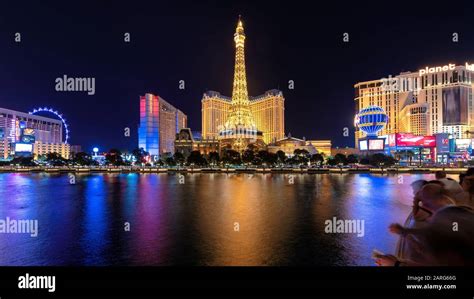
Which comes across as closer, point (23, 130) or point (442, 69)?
point (23, 130)

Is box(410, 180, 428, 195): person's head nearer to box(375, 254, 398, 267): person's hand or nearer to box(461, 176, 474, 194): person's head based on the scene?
box(375, 254, 398, 267): person's hand

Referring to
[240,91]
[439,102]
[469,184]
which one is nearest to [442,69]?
[439,102]

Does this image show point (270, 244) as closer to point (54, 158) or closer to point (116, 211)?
point (116, 211)

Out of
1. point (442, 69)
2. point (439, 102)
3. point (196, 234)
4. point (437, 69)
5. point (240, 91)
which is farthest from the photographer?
point (437, 69)

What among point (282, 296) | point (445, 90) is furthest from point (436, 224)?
point (445, 90)

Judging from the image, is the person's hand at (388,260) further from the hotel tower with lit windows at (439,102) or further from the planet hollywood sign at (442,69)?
the planet hollywood sign at (442,69)

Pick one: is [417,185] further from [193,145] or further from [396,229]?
[193,145]
